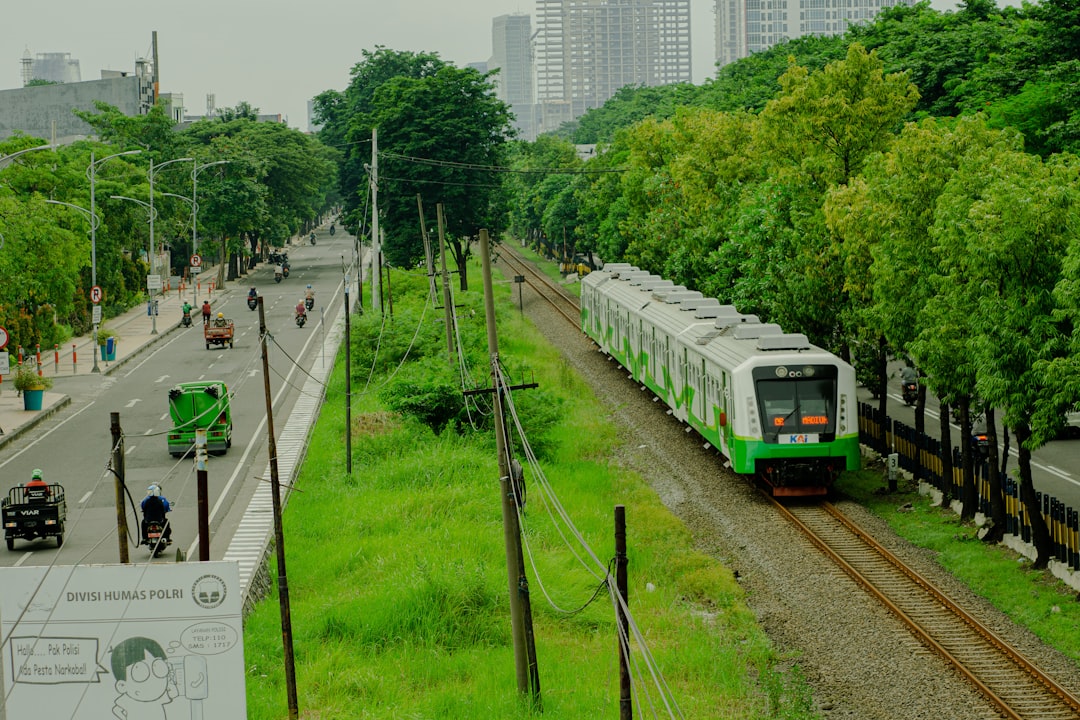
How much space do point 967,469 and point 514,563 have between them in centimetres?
1235

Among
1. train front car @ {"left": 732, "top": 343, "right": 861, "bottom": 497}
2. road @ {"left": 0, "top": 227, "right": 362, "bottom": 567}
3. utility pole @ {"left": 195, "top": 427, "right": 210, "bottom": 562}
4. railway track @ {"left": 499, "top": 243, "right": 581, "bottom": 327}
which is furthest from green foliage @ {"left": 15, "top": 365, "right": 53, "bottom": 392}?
utility pole @ {"left": 195, "top": 427, "right": 210, "bottom": 562}

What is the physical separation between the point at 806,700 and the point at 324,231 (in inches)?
5741

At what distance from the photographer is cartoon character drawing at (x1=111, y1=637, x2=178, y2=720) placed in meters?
12.8

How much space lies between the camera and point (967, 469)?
26625 millimetres

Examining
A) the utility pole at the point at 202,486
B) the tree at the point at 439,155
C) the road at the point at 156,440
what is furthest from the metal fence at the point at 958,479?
the tree at the point at 439,155

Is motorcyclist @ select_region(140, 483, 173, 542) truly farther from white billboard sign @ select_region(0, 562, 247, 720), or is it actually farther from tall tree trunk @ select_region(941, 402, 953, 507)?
tall tree trunk @ select_region(941, 402, 953, 507)

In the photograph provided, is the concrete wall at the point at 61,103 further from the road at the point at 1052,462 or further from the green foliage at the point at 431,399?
the road at the point at 1052,462

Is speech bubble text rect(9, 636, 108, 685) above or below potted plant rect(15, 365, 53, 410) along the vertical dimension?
above

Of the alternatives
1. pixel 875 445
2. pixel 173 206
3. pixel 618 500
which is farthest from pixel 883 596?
pixel 173 206

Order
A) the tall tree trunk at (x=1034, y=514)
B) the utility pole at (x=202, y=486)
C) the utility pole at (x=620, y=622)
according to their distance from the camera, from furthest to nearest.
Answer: the tall tree trunk at (x=1034, y=514) < the utility pole at (x=202, y=486) < the utility pole at (x=620, y=622)

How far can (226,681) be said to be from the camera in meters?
13.0

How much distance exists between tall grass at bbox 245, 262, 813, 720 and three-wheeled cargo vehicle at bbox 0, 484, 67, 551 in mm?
4363

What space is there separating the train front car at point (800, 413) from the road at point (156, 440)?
432 inches

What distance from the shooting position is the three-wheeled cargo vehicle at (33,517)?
25766mm
